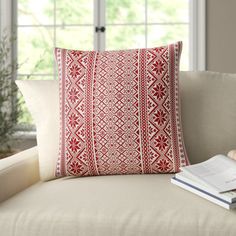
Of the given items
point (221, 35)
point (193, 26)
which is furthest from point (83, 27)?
point (221, 35)

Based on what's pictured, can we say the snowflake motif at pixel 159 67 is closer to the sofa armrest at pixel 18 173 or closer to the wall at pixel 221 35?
the sofa armrest at pixel 18 173

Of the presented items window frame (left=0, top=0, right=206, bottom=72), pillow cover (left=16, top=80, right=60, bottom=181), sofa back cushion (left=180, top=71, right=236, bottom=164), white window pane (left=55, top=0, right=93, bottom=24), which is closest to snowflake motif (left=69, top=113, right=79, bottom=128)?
pillow cover (left=16, top=80, right=60, bottom=181)

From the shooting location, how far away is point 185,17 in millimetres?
4129

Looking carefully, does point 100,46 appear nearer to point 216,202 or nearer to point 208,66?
point 208,66

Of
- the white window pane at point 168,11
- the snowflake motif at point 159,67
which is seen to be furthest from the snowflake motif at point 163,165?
the white window pane at point 168,11

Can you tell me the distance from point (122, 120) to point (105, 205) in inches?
19.3

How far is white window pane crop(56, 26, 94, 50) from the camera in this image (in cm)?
420

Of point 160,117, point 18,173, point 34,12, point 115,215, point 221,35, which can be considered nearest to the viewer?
point 115,215

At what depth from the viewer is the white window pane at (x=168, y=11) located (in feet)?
13.5

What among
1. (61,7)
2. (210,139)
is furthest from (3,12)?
(210,139)

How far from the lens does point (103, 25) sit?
417 centimetres

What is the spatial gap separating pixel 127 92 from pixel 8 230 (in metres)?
0.75

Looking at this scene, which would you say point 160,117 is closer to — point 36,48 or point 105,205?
point 105,205

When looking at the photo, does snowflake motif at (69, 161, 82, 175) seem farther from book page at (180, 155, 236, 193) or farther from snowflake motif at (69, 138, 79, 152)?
book page at (180, 155, 236, 193)
